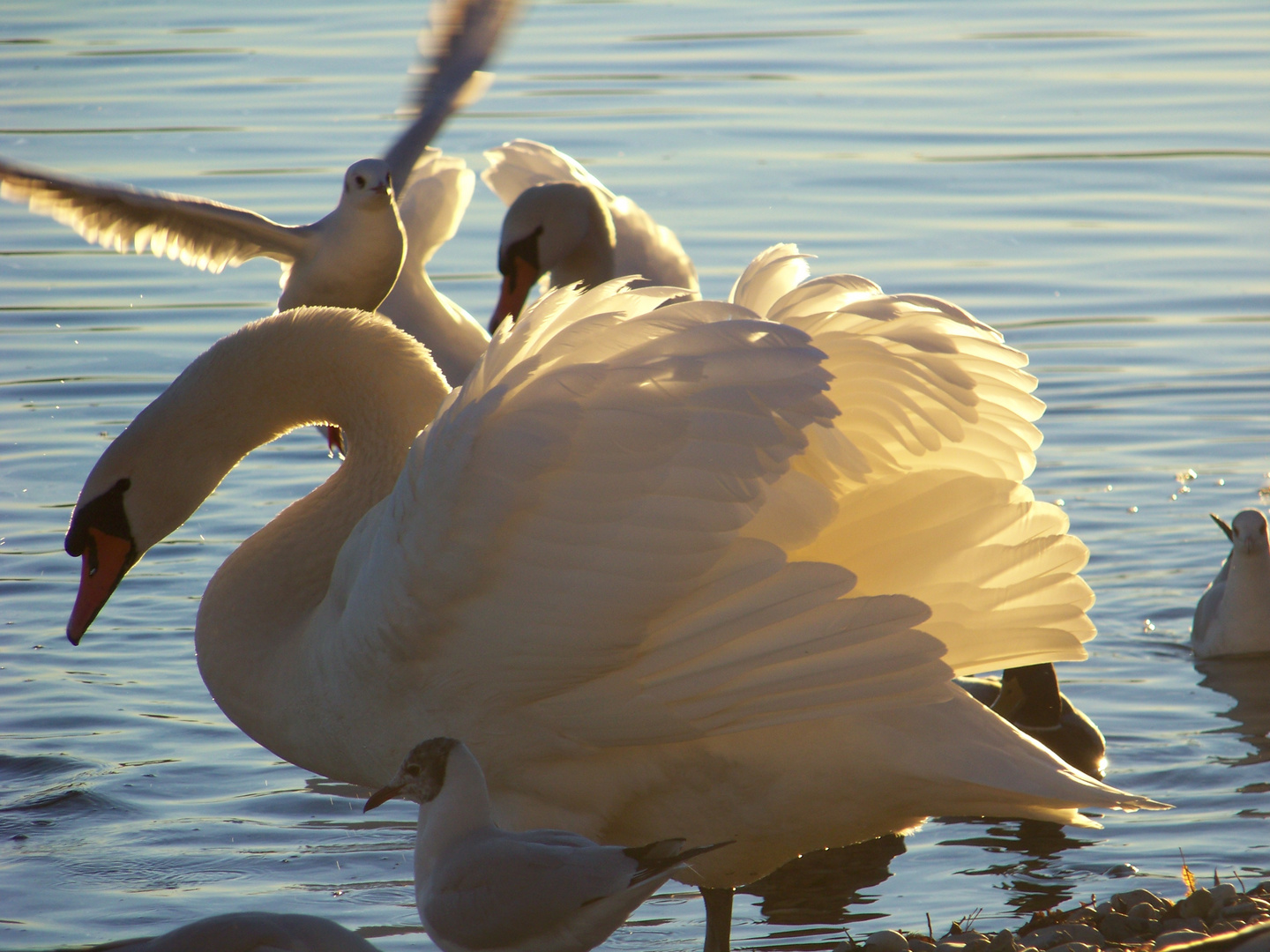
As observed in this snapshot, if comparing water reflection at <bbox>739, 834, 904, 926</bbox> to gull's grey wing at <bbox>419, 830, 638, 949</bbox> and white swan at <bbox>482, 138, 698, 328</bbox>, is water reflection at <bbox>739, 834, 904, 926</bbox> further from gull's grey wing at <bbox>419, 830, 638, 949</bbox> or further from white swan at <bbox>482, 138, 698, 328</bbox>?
white swan at <bbox>482, 138, 698, 328</bbox>

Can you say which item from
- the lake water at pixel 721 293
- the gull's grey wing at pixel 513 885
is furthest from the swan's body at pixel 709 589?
the lake water at pixel 721 293

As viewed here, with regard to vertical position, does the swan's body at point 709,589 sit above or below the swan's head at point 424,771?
above

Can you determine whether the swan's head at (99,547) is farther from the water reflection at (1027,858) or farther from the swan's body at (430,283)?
the swan's body at (430,283)

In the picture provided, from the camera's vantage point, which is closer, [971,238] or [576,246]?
[576,246]

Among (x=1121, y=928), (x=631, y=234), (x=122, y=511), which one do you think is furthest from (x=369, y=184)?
(x=1121, y=928)

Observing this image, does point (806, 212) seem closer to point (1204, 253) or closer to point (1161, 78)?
point (1204, 253)

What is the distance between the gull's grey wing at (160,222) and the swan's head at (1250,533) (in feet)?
11.1

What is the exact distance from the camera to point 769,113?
14.3m

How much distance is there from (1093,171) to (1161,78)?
312 centimetres

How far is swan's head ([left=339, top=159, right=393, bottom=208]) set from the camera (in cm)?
629

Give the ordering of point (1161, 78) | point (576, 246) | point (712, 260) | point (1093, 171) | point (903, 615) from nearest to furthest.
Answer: point (903, 615) → point (576, 246) → point (712, 260) → point (1093, 171) → point (1161, 78)

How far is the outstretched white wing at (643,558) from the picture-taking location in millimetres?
3660

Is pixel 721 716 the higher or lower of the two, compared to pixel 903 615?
lower

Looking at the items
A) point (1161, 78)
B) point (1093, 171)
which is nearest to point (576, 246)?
point (1093, 171)
